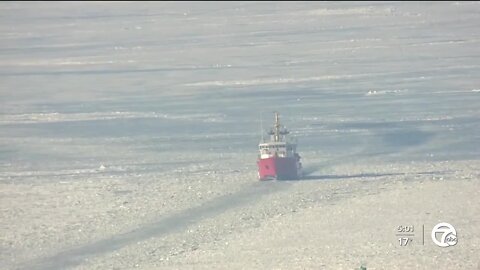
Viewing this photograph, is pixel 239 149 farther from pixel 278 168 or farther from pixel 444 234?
pixel 444 234

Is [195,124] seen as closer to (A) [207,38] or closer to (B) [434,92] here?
(B) [434,92]

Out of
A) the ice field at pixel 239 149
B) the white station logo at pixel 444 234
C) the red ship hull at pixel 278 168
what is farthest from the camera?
the red ship hull at pixel 278 168

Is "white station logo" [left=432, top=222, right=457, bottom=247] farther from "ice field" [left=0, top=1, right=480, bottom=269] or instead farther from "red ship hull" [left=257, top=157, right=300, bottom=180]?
"red ship hull" [left=257, top=157, right=300, bottom=180]

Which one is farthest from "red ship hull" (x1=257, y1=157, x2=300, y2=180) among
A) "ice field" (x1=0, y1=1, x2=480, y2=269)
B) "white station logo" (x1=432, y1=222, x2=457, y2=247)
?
"white station logo" (x1=432, y1=222, x2=457, y2=247)

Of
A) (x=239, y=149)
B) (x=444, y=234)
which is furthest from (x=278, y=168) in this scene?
(x=444, y=234)

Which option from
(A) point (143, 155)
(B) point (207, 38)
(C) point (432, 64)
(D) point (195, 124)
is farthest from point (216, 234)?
(B) point (207, 38)

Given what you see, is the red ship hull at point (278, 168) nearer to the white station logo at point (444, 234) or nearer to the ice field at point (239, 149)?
the ice field at point (239, 149)

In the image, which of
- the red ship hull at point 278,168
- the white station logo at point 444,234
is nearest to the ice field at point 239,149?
the white station logo at point 444,234

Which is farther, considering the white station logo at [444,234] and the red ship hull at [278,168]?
the red ship hull at [278,168]

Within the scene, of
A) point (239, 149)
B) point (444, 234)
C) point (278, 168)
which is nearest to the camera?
point (444, 234)
